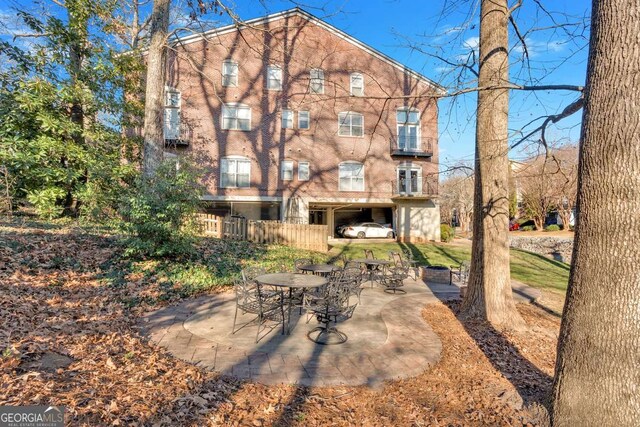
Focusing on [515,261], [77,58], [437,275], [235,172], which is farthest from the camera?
[235,172]

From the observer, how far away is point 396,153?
22656 mm

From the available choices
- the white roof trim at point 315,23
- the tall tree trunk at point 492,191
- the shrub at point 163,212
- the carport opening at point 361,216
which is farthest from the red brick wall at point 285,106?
the tall tree trunk at point 492,191

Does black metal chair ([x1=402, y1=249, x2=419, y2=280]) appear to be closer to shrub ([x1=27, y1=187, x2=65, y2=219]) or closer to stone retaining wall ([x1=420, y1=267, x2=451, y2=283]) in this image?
stone retaining wall ([x1=420, y1=267, x2=451, y2=283])

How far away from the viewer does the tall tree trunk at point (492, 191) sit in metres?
6.12

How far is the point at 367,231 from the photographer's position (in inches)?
905

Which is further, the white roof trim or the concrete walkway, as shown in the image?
the white roof trim

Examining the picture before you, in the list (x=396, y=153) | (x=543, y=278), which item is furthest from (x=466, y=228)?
(x=543, y=278)

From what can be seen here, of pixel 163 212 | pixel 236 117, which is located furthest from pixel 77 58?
pixel 236 117

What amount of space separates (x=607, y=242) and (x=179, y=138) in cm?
2099

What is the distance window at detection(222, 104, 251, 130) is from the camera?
69.1 feet

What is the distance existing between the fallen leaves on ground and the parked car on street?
54.7 ft

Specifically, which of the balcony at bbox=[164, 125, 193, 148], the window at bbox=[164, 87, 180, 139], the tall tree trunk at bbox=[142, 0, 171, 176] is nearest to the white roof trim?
the window at bbox=[164, 87, 180, 139]

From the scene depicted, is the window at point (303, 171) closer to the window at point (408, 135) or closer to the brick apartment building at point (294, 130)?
the brick apartment building at point (294, 130)

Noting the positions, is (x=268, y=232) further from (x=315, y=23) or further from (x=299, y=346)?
(x=315, y=23)
